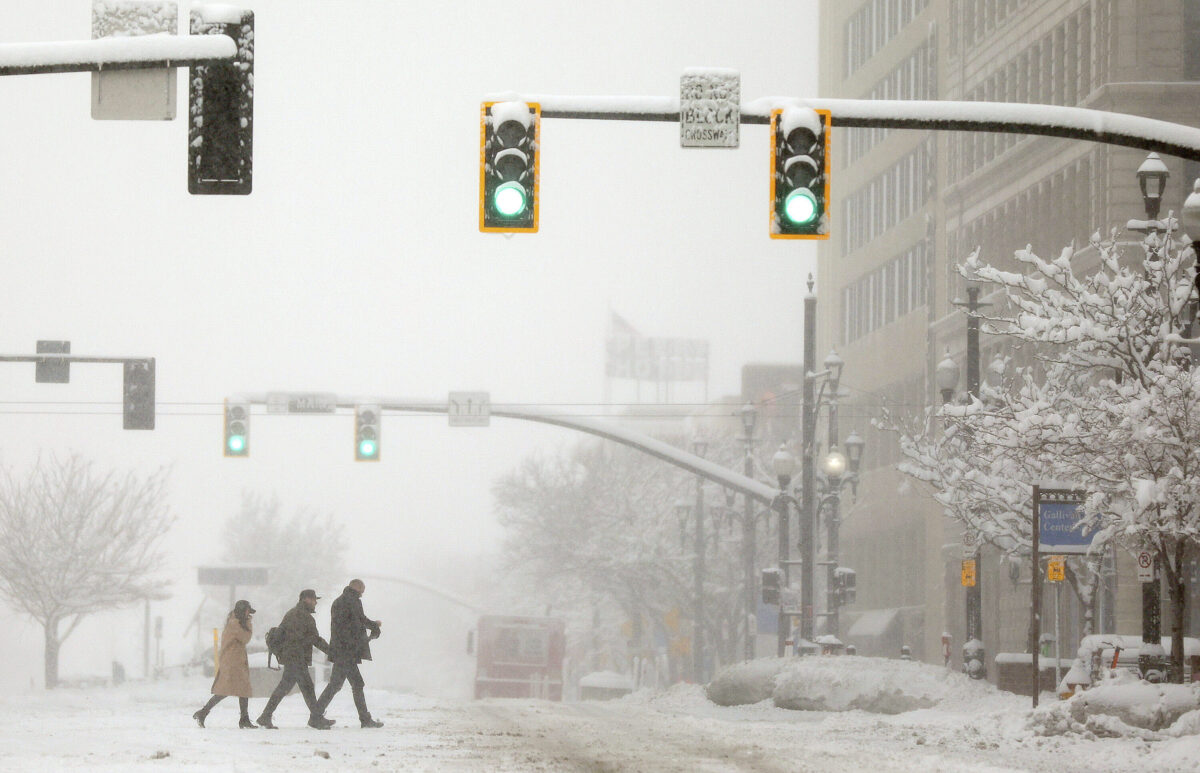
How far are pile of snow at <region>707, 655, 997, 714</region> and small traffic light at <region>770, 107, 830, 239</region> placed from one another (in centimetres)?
1620

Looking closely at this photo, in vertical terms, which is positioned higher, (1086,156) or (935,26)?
(935,26)

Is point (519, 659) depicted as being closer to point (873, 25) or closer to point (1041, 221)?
point (1041, 221)

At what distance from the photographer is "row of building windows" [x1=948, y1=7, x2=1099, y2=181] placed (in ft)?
170

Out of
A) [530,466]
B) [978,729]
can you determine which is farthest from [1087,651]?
[530,466]

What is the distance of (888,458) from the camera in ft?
245

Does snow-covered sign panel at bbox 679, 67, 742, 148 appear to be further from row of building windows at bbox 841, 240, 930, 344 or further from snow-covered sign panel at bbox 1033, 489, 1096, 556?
row of building windows at bbox 841, 240, 930, 344

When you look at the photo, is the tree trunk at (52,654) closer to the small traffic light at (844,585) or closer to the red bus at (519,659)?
the red bus at (519,659)

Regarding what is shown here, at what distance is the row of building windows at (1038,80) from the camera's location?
170ft

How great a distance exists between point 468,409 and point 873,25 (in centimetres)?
4442

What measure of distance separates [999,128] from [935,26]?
5561 centimetres

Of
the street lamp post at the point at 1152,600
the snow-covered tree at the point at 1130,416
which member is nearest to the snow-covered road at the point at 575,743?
the street lamp post at the point at 1152,600

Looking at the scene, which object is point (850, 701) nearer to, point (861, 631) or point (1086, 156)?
point (1086, 156)

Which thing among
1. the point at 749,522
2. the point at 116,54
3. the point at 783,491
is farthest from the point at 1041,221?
the point at 116,54

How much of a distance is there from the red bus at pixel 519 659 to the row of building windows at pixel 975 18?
72.3ft
